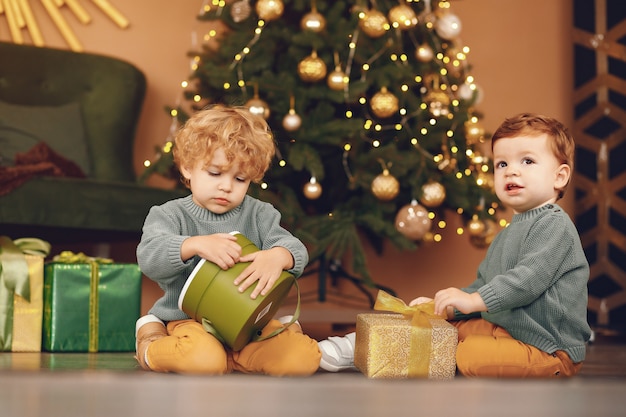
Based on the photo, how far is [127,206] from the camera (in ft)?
7.52

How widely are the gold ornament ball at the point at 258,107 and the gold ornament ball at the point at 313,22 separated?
0.92 ft

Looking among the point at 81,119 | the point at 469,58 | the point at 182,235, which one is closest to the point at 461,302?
the point at 182,235

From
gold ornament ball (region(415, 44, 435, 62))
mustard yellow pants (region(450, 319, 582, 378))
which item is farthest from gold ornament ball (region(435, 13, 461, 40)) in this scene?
mustard yellow pants (region(450, 319, 582, 378))

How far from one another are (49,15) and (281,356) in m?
2.27

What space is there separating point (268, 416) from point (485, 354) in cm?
45

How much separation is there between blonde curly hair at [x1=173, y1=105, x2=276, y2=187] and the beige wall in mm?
1881

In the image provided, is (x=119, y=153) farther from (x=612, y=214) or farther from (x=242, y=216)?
(x=612, y=214)

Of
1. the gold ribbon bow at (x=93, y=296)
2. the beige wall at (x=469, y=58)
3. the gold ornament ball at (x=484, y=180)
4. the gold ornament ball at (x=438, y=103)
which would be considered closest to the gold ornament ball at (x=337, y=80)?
the gold ornament ball at (x=438, y=103)

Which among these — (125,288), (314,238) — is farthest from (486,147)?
(125,288)

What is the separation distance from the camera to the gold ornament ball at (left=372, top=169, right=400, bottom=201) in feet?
8.31

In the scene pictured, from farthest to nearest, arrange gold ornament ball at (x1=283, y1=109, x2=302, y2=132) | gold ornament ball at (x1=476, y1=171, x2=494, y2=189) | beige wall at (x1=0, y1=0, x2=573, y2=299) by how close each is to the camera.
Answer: beige wall at (x1=0, y1=0, x2=573, y2=299)
gold ornament ball at (x1=476, y1=171, x2=494, y2=189)
gold ornament ball at (x1=283, y1=109, x2=302, y2=132)

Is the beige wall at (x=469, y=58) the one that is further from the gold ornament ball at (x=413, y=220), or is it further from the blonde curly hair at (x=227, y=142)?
the blonde curly hair at (x=227, y=142)

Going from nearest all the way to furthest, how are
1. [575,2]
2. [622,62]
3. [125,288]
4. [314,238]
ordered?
[125,288]
[314,238]
[622,62]
[575,2]

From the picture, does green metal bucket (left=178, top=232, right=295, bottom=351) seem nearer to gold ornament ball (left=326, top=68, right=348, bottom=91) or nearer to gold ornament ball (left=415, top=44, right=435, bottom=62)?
gold ornament ball (left=326, top=68, right=348, bottom=91)
